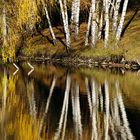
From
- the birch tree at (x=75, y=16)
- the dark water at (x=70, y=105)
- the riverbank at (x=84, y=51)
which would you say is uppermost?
the birch tree at (x=75, y=16)

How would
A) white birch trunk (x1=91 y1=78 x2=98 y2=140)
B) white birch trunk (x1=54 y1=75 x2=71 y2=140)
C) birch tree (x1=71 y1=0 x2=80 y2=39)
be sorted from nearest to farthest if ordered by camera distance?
white birch trunk (x1=91 y1=78 x2=98 y2=140), white birch trunk (x1=54 y1=75 x2=71 y2=140), birch tree (x1=71 y1=0 x2=80 y2=39)

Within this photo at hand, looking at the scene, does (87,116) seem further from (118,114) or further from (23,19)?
(23,19)

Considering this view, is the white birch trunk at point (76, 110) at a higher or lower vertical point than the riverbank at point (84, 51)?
lower

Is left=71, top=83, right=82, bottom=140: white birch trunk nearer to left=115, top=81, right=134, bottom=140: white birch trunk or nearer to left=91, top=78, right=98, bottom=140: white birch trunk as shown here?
left=91, top=78, right=98, bottom=140: white birch trunk

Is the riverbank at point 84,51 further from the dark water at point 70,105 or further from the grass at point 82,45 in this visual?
the dark water at point 70,105

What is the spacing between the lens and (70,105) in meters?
24.4

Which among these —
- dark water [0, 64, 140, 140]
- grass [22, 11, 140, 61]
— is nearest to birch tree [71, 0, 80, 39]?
grass [22, 11, 140, 61]

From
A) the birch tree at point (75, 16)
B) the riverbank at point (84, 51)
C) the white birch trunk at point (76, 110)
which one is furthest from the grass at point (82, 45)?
the white birch trunk at point (76, 110)

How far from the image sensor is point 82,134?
18.1 m

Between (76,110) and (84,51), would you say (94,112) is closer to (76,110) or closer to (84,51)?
(76,110)

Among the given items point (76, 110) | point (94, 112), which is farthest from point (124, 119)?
point (76, 110)

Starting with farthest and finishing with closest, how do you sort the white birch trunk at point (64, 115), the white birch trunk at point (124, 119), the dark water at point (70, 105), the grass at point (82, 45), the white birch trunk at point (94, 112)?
the grass at point (82, 45), the dark water at point (70, 105), the white birch trunk at point (64, 115), the white birch trunk at point (94, 112), the white birch trunk at point (124, 119)

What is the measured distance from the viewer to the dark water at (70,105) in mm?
18625

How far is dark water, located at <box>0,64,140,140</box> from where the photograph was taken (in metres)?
18.6
